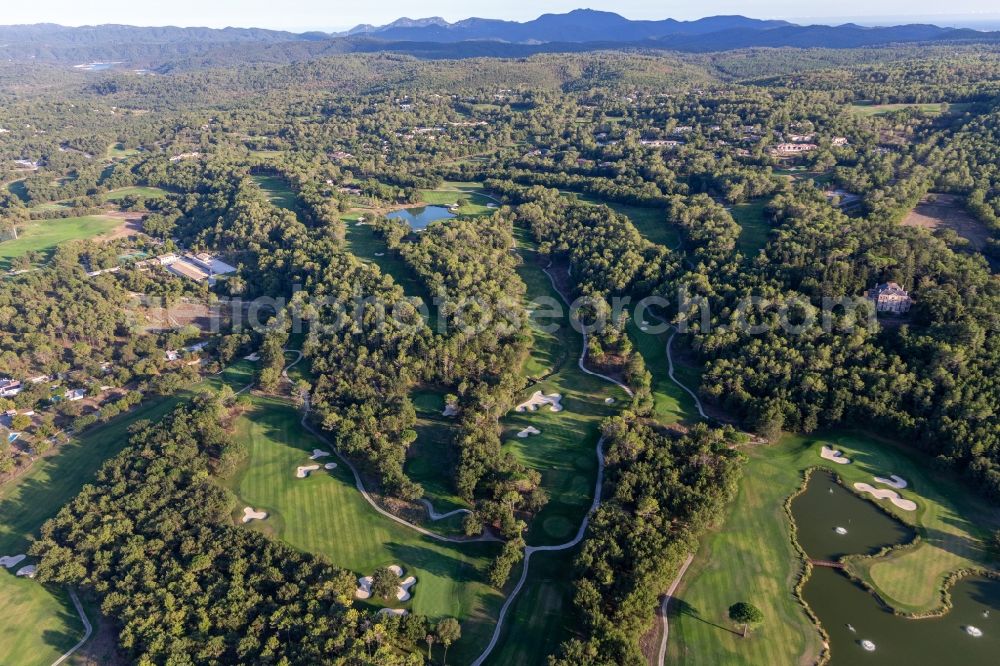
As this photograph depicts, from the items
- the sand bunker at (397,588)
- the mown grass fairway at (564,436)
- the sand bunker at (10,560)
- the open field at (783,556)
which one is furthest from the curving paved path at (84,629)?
the open field at (783,556)

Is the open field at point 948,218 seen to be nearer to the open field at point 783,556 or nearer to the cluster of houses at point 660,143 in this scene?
the open field at point 783,556

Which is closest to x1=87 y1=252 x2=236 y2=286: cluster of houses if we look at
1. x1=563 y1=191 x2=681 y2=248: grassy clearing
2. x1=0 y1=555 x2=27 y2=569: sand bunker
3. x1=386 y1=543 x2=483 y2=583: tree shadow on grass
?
x1=0 y1=555 x2=27 y2=569: sand bunker

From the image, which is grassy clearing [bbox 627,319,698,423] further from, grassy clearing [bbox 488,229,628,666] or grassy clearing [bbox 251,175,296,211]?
grassy clearing [bbox 251,175,296,211]

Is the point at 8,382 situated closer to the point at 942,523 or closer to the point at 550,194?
the point at 550,194

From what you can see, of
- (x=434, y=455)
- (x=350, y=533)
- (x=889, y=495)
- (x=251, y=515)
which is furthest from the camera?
(x=434, y=455)

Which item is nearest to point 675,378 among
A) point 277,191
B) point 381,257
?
point 381,257

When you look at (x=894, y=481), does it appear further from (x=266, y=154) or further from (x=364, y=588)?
(x=266, y=154)

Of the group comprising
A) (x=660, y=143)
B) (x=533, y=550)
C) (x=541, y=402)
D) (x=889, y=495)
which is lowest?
(x=533, y=550)
